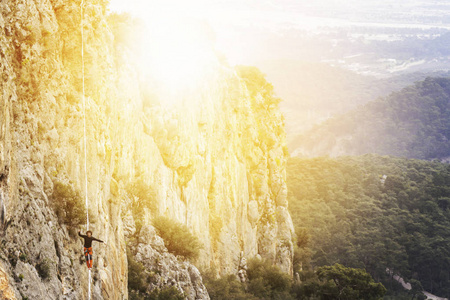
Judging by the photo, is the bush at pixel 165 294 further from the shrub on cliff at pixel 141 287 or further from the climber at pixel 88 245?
the climber at pixel 88 245

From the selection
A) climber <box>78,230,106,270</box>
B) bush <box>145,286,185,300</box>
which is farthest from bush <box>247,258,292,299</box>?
climber <box>78,230,106,270</box>

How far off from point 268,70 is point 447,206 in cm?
13044

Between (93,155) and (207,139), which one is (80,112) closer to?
(93,155)

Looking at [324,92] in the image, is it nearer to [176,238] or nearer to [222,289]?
[222,289]

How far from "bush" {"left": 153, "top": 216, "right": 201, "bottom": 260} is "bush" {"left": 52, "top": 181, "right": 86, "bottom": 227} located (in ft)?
31.1

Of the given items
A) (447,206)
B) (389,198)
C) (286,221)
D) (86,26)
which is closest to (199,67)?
(86,26)

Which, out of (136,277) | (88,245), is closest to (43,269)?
(88,245)

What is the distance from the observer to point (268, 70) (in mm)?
193875

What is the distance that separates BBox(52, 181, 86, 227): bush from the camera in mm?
10227

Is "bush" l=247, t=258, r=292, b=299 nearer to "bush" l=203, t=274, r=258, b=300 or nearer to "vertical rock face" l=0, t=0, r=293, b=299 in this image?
"vertical rock face" l=0, t=0, r=293, b=299

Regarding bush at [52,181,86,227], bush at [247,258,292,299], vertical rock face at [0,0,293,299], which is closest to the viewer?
vertical rock face at [0,0,293,299]

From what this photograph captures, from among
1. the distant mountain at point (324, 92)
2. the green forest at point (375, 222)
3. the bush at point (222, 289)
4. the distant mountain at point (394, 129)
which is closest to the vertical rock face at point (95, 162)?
the bush at point (222, 289)

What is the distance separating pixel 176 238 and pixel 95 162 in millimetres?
8682

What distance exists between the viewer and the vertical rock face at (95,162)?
868 cm
